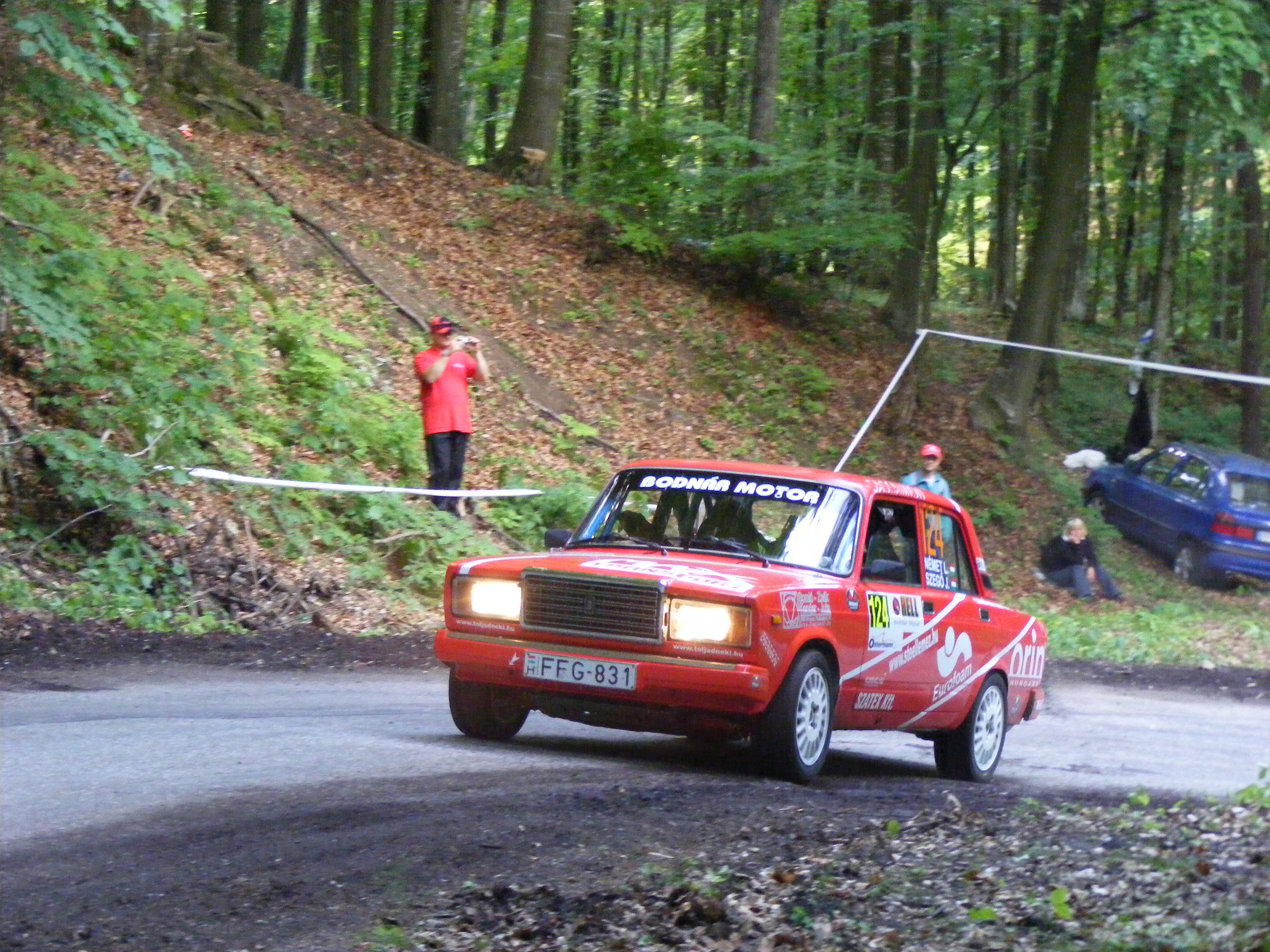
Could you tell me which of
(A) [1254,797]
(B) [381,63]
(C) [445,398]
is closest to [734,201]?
(B) [381,63]

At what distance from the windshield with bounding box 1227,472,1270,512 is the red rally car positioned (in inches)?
535

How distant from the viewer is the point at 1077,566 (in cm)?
2080

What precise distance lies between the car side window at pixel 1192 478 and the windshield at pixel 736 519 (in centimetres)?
1552

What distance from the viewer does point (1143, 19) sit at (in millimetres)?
21750

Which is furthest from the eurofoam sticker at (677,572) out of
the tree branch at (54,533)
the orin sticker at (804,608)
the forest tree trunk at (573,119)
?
the forest tree trunk at (573,119)

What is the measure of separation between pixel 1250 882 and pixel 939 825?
5.80 feet

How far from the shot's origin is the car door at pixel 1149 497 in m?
23.5

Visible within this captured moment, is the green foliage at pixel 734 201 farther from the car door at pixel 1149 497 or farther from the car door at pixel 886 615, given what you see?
the car door at pixel 886 615

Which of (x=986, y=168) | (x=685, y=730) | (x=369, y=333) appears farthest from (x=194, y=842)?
(x=986, y=168)

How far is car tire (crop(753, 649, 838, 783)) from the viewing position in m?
7.81

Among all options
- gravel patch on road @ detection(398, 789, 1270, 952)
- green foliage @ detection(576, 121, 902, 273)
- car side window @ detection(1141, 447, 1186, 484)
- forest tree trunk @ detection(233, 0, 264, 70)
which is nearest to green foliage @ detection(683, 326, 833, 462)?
green foliage @ detection(576, 121, 902, 273)

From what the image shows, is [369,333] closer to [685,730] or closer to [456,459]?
[456,459]

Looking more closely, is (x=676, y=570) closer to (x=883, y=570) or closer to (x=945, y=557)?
(x=883, y=570)

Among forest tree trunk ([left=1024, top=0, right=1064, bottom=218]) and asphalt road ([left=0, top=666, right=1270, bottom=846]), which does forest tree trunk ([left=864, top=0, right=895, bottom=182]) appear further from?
asphalt road ([left=0, top=666, right=1270, bottom=846])
